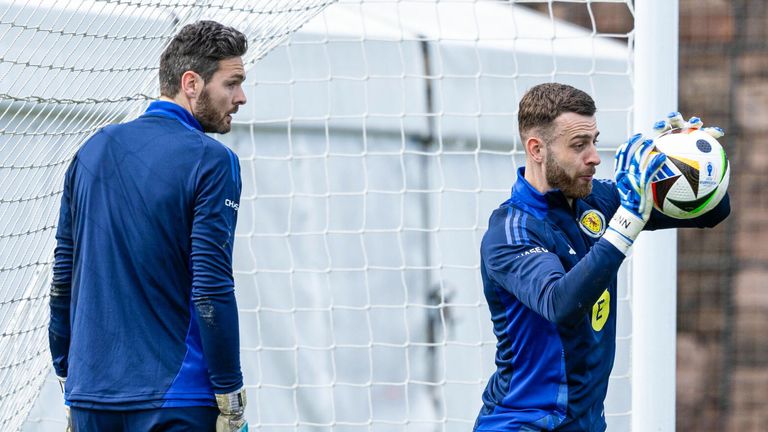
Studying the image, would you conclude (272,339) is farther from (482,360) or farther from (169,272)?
(169,272)

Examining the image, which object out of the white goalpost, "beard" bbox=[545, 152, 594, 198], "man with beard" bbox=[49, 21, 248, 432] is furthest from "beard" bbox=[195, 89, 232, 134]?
the white goalpost

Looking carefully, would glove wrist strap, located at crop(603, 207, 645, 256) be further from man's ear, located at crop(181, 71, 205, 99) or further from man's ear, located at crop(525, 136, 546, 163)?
man's ear, located at crop(181, 71, 205, 99)

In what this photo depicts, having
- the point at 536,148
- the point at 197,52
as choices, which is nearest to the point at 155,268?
the point at 197,52

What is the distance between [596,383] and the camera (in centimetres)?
255

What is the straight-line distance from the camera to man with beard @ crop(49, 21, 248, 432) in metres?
2.41

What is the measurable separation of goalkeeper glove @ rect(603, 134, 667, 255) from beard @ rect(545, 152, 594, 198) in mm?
266

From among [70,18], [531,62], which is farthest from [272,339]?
[70,18]

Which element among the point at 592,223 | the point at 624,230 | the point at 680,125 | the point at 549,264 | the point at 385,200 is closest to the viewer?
the point at 624,230

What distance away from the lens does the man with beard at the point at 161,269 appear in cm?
241

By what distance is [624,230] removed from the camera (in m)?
2.22

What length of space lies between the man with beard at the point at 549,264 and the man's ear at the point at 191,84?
0.72 m

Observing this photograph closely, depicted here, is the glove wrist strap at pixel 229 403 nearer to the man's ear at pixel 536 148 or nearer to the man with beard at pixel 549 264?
the man with beard at pixel 549 264

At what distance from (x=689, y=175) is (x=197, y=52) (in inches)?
42.9

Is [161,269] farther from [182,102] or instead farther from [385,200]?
[385,200]
